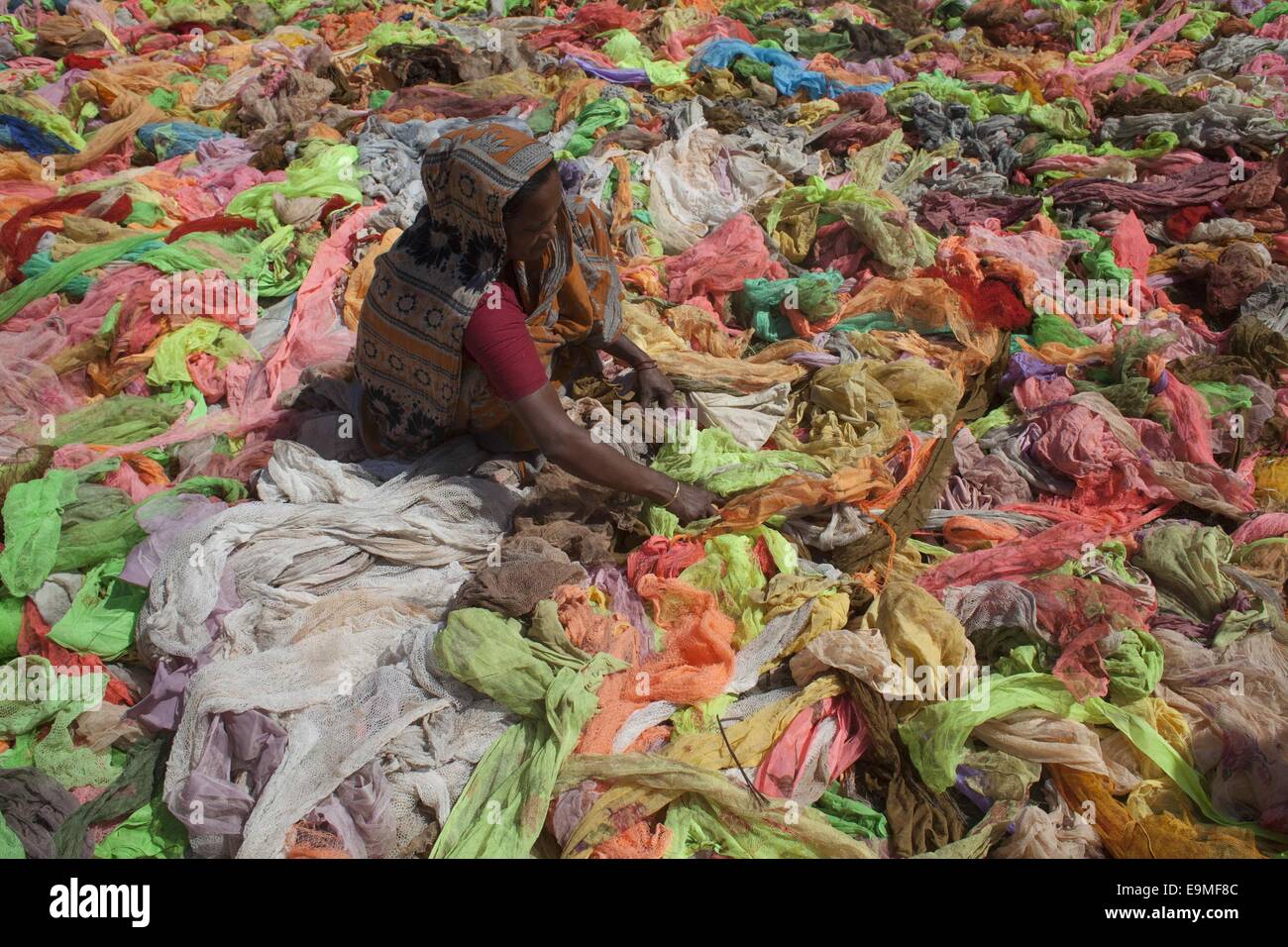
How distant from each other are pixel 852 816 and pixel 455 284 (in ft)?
6.42

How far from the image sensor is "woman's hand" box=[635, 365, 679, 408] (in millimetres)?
3562

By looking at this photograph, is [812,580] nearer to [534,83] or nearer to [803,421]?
[803,421]

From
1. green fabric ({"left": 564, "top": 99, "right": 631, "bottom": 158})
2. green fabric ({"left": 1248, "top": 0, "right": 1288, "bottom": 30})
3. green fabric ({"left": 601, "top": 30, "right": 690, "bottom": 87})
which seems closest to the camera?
green fabric ({"left": 564, "top": 99, "right": 631, "bottom": 158})

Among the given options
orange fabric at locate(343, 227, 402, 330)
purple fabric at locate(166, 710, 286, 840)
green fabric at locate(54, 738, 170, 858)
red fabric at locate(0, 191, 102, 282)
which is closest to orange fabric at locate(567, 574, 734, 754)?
purple fabric at locate(166, 710, 286, 840)

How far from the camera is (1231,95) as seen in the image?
204 inches

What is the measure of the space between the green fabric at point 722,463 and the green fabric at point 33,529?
6.86ft

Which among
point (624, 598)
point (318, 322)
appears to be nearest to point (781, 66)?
point (318, 322)

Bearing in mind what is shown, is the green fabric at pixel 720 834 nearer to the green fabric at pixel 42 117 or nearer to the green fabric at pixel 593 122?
the green fabric at pixel 593 122

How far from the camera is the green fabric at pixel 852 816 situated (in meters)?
2.41

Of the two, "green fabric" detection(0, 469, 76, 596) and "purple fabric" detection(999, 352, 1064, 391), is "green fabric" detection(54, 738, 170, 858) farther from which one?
"purple fabric" detection(999, 352, 1064, 391)

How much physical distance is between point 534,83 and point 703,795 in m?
5.01

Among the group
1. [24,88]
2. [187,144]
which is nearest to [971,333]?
[187,144]

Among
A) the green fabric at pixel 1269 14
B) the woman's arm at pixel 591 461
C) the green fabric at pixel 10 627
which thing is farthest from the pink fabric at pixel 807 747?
the green fabric at pixel 1269 14

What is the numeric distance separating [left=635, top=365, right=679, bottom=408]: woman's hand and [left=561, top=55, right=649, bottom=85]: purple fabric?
3057 mm
